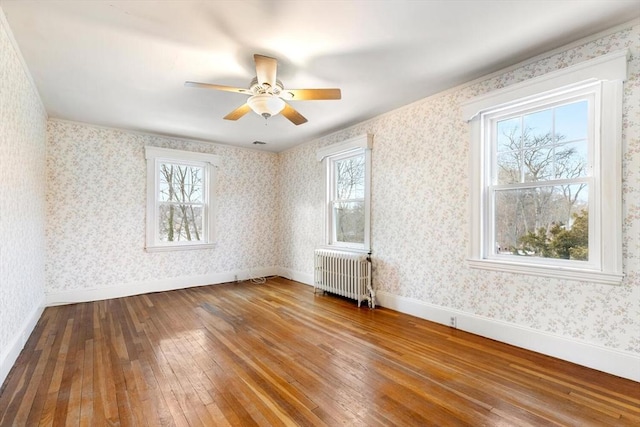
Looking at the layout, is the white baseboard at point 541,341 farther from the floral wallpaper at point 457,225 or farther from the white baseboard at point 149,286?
the white baseboard at point 149,286

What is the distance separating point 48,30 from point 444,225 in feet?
12.7

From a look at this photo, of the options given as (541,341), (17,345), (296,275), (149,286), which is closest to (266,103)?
(17,345)

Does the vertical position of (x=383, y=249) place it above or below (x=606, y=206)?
below

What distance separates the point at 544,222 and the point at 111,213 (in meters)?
5.51

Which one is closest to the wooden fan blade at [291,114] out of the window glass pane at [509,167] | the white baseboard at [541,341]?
the window glass pane at [509,167]

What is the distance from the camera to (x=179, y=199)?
5.14 metres

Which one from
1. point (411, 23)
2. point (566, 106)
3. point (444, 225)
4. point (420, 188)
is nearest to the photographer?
point (411, 23)

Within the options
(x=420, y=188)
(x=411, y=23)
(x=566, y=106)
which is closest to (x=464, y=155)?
(x=420, y=188)

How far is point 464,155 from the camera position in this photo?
310 centimetres

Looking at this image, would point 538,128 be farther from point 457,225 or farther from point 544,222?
point 457,225

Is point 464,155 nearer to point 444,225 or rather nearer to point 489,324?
point 444,225

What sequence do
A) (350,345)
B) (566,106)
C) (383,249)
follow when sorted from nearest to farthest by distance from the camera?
(566,106), (350,345), (383,249)

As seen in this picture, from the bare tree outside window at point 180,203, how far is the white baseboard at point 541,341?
12.7 feet

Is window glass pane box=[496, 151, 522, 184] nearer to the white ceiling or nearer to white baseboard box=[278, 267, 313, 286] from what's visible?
the white ceiling
